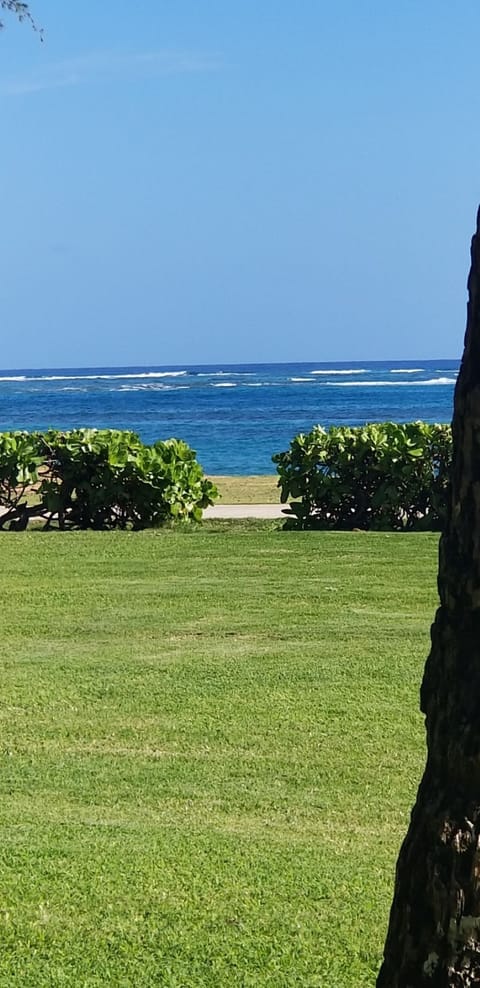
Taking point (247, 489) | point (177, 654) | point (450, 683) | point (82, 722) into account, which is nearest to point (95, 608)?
point (177, 654)

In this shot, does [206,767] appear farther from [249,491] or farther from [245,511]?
[249,491]

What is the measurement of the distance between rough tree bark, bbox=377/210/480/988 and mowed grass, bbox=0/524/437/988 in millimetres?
1549

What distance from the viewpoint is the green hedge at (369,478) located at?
12000mm

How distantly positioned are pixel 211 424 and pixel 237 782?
180ft

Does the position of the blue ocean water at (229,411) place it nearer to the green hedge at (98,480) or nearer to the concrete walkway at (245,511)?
the concrete walkway at (245,511)

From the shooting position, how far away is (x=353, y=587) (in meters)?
9.22

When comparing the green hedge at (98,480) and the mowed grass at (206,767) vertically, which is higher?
the green hedge at (98,480)

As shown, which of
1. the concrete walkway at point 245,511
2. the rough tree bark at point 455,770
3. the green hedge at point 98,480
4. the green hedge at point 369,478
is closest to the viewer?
the rough tree bark at point 455,770

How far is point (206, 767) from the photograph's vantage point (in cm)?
536

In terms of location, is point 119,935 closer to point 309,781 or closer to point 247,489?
point 309,781

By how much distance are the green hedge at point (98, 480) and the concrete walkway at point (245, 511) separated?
1839 mm

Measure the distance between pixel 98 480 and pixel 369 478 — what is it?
2730 mm

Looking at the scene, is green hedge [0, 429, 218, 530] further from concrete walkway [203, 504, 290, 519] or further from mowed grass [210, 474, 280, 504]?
mowed grass [210, 474, 280, 504]

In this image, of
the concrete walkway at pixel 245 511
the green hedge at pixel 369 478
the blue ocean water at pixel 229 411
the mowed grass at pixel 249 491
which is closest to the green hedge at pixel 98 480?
the green hedge at pixel 369 478
